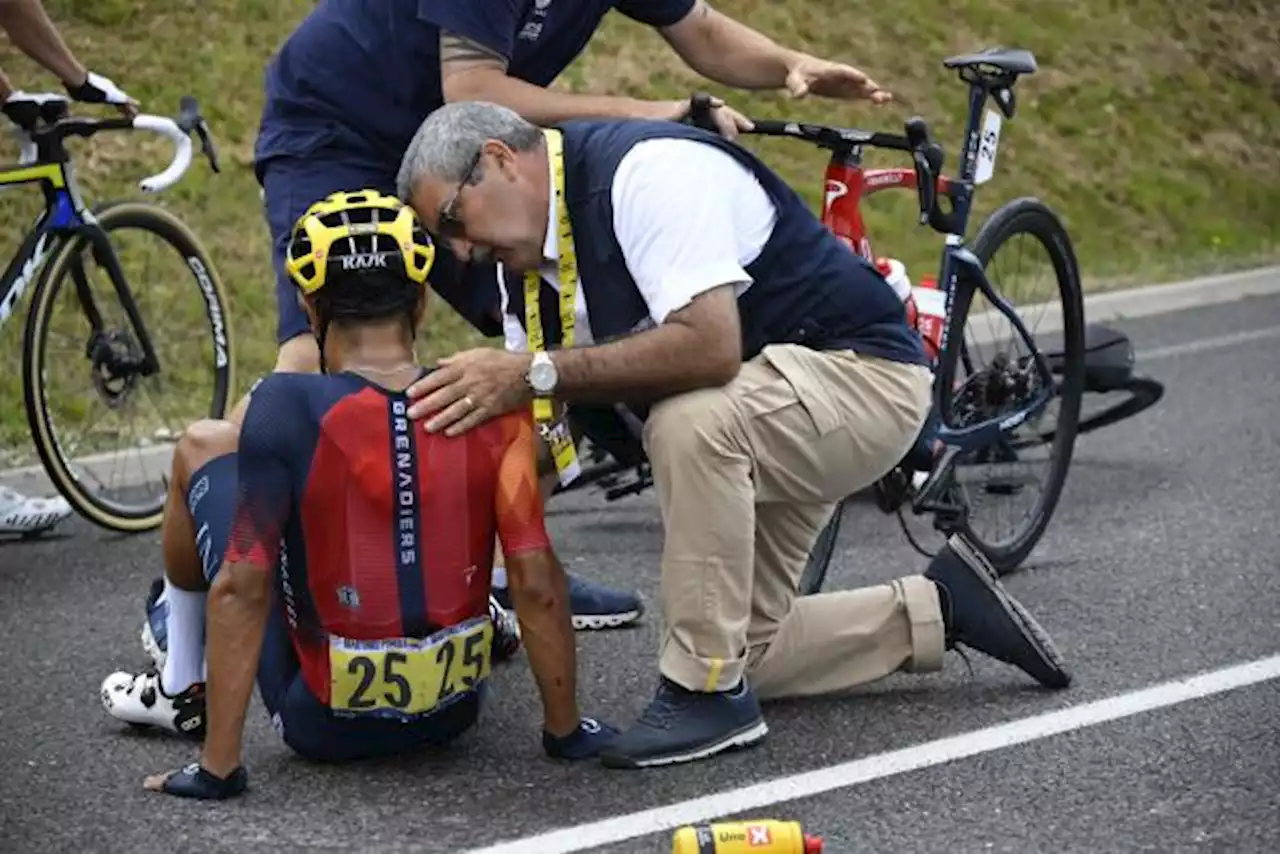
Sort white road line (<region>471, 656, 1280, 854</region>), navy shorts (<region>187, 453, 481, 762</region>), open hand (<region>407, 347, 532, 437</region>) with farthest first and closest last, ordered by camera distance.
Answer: navy shorts (<region>187, 453, 481, 762</region>) → open hand (<region>407, 347, 532, 437</region>) → white road line (<region>471, 656, 1280, 854</region>)

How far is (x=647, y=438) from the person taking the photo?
548cm

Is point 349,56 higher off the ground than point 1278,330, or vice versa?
point 349,56

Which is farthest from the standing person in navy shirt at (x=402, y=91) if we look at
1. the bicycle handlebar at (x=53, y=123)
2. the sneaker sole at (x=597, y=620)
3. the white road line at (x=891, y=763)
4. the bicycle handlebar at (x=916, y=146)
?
the bicycle handlebar at (x=53, y=123)

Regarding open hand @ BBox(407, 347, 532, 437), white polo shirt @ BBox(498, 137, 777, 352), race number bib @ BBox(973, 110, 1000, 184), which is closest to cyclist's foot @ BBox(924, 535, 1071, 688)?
white polo shirt @ BBox(498, 137, 777, 352)

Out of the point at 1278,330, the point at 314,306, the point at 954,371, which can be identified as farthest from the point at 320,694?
the point at 1278,330

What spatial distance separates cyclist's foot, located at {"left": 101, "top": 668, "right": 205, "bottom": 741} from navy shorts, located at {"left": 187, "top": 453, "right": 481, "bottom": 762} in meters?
0.22

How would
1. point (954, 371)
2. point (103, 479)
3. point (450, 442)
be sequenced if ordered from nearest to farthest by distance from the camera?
point (450, 442), point (954, 371), point (103, 479)

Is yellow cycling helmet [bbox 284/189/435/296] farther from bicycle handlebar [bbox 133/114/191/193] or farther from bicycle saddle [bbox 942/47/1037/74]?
bicycle handlebar [bbox 133/114/191/193]

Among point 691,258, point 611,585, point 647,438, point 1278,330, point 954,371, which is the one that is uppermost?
point 691,258

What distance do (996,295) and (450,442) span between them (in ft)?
8.16

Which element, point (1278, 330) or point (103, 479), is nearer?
point (103, 479)

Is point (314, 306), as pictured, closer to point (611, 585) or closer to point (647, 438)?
point (647, 438)

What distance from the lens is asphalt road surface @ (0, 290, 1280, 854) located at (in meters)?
5.08

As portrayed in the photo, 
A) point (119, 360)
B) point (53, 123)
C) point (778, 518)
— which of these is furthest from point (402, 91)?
point (119, 360)
